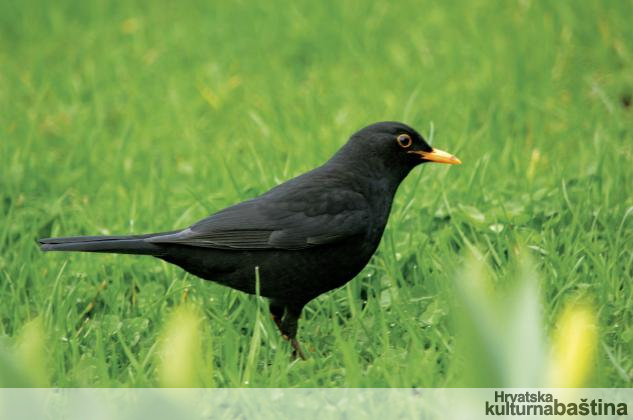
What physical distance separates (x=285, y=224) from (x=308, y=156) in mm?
1768

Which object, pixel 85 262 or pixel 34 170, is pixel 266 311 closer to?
pixel 85 262

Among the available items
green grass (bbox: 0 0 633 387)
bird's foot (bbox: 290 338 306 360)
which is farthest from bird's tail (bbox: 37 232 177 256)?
bird's foot (bbox: 290 338 306 360)

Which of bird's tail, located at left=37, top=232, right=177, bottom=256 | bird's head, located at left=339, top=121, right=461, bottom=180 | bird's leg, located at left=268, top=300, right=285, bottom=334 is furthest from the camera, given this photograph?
bird's head, located at left=339, top=121, right=461, bottom=180

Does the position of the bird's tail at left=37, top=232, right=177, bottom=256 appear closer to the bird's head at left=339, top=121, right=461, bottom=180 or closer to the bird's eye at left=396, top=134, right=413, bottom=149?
the bird's head at left=339, top=121, right=461, bottom=180

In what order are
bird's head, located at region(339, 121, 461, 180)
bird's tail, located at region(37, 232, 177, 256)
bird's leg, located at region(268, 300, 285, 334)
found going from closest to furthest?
bird's tail, located at region(37, 232, 177, 256) → bird's leg, located at region(268, 300, 285, 334) → bird's head, located at region(339, 121, 461, 180)

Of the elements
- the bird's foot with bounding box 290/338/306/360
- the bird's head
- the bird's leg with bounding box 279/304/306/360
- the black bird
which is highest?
the bird's head

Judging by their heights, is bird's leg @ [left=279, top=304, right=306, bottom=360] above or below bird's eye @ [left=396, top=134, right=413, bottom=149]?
below

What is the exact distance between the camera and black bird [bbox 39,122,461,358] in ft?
11.6

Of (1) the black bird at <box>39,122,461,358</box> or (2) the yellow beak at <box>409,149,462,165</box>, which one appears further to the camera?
(2) the yellow beak at <box>409,149,462,165</box>

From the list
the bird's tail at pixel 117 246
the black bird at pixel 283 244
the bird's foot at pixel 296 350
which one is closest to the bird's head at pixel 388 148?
the black bird at pixel 283 244

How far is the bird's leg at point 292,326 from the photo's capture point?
141 inches

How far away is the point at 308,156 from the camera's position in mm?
5328

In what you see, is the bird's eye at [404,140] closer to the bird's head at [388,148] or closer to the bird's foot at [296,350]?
the bird's head at [388,148]

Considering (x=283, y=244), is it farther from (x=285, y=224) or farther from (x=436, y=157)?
(x=436, y=157)
